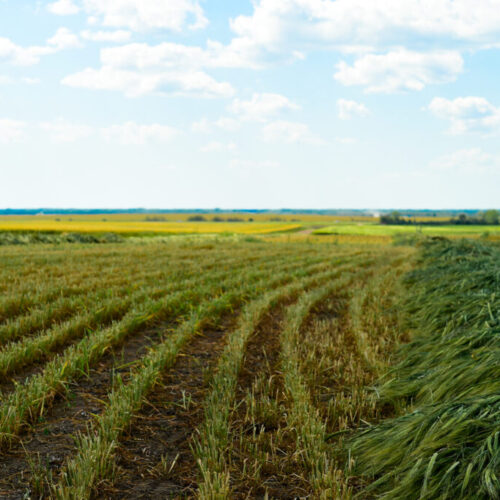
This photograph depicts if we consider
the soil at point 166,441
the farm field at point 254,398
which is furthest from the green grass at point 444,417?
the soil at point 166,441

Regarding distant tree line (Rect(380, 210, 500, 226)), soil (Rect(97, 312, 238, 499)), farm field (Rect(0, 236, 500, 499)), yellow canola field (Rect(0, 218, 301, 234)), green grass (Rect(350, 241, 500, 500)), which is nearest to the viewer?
green grass (Rect(350, 241, 500, 500))

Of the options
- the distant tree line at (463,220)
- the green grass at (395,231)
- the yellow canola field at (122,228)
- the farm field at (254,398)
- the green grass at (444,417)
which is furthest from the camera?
the distant tree line at (463,220)

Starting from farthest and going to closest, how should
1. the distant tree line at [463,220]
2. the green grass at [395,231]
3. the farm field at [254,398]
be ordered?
the distant tree line at [463,220] → the green grass at [395,231] → the farm field at [254,398]

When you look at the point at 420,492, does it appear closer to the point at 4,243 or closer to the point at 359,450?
the point at 359,450

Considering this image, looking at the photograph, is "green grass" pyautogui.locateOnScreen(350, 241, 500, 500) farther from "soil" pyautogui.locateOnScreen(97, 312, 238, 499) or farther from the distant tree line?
the distant tree line

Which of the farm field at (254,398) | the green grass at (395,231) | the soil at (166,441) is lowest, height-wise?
the soil at (166,441)

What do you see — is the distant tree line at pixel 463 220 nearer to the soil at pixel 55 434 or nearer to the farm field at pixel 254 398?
the farm field at pixel 254 398

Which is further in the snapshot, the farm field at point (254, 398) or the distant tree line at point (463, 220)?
the distant tree line at point (463, 220)

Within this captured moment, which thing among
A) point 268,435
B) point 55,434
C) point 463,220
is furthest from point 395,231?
point 55,434

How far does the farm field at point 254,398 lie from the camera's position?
297cm

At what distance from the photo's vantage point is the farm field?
2.97 meters

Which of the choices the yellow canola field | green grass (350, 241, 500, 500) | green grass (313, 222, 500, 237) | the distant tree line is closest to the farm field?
green grass (350, 241, 500, 500)

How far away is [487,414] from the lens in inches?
116

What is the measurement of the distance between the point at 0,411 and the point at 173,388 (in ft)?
5.48
